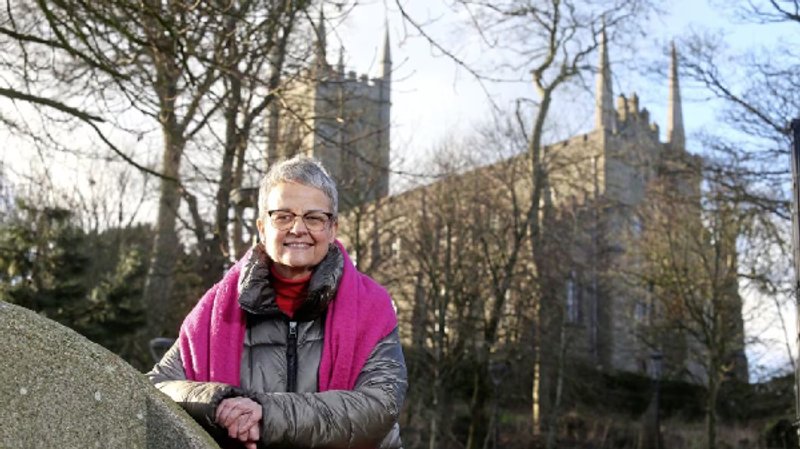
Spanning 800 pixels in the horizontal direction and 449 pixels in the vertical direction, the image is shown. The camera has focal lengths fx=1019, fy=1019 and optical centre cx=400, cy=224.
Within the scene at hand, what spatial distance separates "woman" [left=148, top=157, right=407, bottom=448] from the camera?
93.9 inches

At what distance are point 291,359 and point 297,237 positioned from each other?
1.04 ft

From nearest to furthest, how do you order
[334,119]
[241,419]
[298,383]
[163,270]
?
[241,419] → [298,383] → [334,119] → [163,270]

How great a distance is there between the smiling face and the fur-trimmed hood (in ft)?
0.12

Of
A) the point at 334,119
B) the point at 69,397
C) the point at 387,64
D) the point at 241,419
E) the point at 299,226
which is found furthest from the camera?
the point at 387,64

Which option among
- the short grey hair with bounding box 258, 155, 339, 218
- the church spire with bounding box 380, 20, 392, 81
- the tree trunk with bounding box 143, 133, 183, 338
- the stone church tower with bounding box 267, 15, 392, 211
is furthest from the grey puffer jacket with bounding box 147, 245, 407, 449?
the tree trunk with bounding box 143, 133, 183, 338

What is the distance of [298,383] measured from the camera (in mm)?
2541

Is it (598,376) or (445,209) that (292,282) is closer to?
(445,209)

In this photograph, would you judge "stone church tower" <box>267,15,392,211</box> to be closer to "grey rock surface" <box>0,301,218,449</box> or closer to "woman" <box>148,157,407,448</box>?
"woman" <box>148,157,407,448</box>

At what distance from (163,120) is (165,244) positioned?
1325cm

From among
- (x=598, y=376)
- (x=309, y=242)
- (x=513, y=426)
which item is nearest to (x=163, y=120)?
(x=309, y=242)

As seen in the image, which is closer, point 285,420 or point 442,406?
point 285,420

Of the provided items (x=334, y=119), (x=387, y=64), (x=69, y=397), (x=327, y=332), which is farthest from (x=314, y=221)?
(x=387, y=64)

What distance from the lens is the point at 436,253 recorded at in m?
25.4

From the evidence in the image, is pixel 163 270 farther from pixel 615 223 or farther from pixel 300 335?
pixel 615 223
